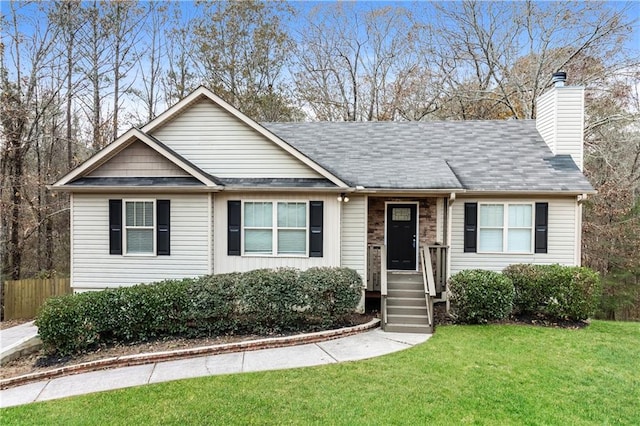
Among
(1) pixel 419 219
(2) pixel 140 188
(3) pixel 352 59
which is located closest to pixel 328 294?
(1) pixel 419 219

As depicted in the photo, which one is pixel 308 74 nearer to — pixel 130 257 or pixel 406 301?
pixel 130 257

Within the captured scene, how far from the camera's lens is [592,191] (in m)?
9.20

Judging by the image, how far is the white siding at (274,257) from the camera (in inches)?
359

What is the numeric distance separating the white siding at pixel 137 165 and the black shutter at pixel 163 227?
2.53 feet

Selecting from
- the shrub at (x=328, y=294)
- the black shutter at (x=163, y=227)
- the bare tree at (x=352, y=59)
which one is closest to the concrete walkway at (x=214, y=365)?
the shrub at (x=328, y=294)

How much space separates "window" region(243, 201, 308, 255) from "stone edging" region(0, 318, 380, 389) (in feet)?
7.47

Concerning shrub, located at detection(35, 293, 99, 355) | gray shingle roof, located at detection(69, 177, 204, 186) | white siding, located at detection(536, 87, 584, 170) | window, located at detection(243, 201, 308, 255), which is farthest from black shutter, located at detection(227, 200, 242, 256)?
white siding, located at detection(536, 87, 584, 170)

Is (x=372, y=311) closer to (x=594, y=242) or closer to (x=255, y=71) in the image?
(x=594, y=242)

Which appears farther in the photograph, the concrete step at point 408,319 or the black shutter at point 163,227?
the black shutter at point 163,227

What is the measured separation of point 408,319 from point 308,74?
17.2 metres

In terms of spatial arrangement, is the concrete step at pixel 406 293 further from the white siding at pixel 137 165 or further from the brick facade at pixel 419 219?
the white siding at pixel 137 165

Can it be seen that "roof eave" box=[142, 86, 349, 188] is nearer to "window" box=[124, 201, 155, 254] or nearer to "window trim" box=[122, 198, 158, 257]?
"window trim" box=[122, 198, 158, 257]

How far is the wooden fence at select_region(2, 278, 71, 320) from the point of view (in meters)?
11.0

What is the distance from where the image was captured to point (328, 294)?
26.5 ft
